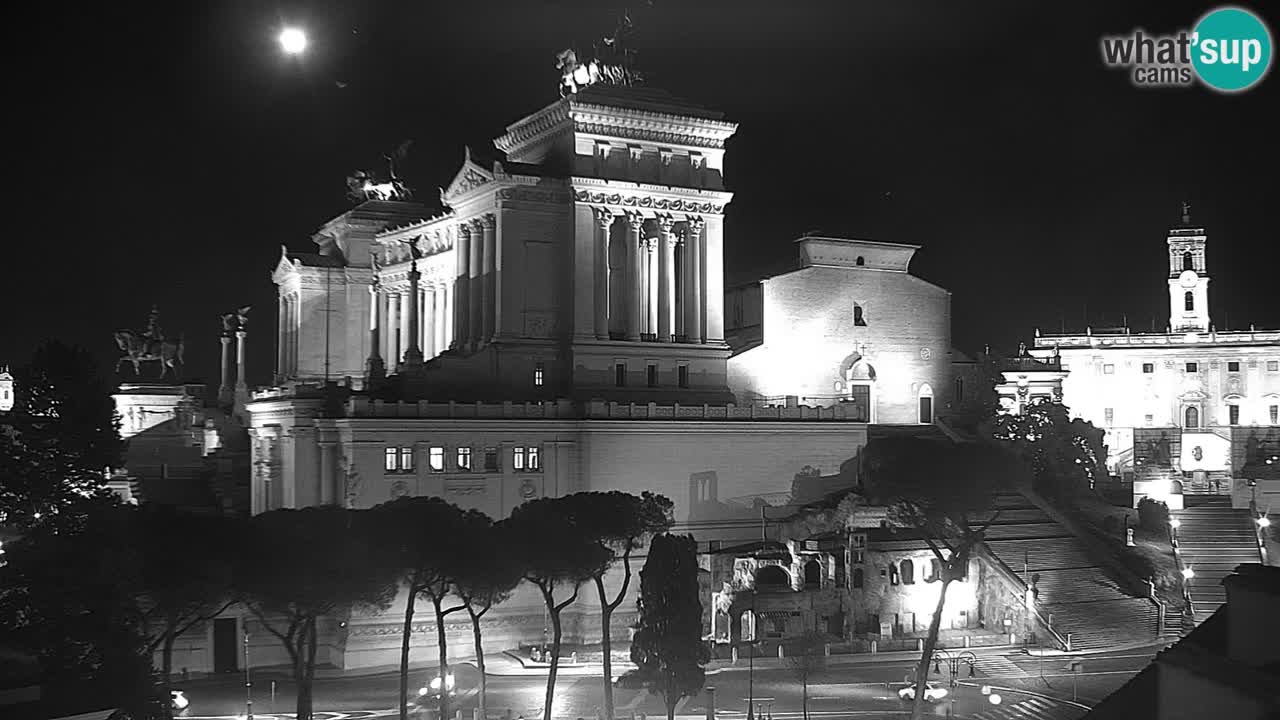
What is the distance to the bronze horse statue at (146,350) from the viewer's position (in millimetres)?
90188

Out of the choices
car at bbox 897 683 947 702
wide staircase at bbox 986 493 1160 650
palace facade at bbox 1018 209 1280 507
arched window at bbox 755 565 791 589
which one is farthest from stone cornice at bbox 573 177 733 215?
palace facade at bbox 1018 209 1280 507

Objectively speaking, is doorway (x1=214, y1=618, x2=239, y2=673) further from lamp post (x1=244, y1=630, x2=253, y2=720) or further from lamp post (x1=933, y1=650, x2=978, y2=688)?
lamp post (x1=933, y1=650, x2=978, y2=688)

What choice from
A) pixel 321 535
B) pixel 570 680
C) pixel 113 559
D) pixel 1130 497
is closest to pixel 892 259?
pixel 1130 497

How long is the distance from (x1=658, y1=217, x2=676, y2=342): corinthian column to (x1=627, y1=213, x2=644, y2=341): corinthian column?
1.54 meters

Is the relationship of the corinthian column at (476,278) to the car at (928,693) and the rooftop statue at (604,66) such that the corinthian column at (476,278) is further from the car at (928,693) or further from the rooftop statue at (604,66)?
the car at (928,693)

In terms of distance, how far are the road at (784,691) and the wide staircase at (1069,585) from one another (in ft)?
8.07

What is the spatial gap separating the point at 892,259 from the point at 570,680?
43.0 meters

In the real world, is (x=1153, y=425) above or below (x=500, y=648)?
above

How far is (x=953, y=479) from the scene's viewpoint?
59375mm

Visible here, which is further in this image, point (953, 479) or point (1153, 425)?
point (1153, 425)

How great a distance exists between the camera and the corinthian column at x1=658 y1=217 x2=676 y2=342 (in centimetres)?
7719

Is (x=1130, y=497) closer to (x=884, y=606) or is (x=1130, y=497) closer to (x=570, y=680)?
(x=884, y=606)

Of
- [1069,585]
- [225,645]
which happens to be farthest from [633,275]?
[225,645]

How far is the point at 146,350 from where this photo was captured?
90.6 metres
